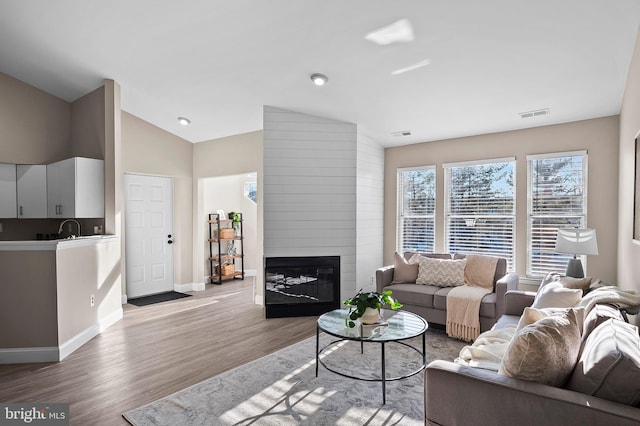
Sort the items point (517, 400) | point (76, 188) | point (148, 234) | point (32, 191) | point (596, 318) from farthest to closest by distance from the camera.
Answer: point (148, 234)
point (32, 191)
point (76, 188)
point (596, 318)
point (517, 400)

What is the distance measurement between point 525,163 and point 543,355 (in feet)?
12.2

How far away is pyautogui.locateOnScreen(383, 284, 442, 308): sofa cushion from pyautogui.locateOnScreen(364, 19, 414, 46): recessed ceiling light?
274 cm

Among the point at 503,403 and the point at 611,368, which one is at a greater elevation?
the point at 611,368

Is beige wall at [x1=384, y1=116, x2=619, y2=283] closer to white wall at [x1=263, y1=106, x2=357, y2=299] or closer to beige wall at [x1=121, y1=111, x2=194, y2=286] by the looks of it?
white wall at [x1=263, y1=106, x2=357, y2=299]

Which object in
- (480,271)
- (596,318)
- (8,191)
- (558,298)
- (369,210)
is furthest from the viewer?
(369,210)

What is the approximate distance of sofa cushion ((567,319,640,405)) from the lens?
1.45 meters

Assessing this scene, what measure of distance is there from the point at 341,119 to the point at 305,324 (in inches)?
109

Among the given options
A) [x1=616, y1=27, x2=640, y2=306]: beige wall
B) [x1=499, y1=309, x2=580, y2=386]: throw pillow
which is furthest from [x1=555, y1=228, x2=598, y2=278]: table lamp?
[x1=499, y1=309, x2=580, y2=386]: throw pillow

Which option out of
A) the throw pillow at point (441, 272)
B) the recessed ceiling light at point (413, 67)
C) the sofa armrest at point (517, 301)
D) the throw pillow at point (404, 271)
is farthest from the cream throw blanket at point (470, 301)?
the recessed ceiling light at point (413, 67)

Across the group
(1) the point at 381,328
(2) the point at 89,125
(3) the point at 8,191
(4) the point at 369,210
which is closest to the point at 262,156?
(4) the point at 369,210

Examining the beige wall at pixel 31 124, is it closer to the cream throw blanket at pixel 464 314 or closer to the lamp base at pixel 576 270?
the cream throw blanket at pixel 464 314

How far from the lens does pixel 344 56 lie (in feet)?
11.6

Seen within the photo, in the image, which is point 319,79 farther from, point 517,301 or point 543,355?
point 543,355

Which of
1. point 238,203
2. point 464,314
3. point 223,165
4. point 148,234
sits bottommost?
point 464,314
